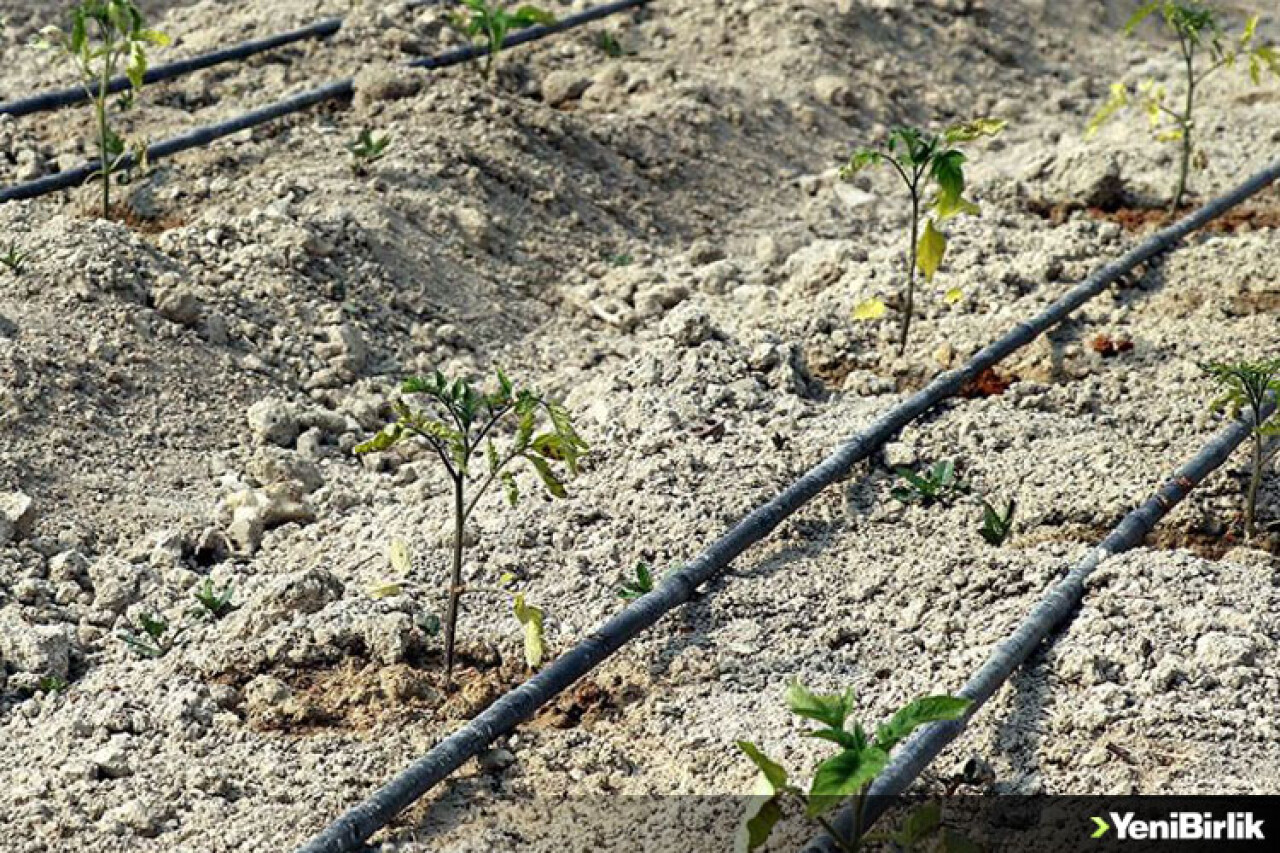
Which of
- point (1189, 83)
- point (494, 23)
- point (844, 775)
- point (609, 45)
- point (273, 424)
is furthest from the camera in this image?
point (609, 45)

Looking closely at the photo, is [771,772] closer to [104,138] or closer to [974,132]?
[974,132]

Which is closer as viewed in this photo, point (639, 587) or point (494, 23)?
point (639, 587)

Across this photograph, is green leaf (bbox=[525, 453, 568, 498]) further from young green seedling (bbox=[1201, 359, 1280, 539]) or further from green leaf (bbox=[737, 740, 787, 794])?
young green seedling (bbox=[1201, 359, 1280, 539])

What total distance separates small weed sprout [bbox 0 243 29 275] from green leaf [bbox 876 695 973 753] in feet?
12.3

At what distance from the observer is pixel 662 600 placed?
4.82m

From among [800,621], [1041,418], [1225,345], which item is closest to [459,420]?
[800,621]

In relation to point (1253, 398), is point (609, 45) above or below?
above

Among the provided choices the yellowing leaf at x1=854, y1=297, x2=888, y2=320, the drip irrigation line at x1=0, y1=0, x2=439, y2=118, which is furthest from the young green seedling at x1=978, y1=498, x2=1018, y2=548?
the drip irrigation line at x1=0, y1=0, x2=439, y2=118

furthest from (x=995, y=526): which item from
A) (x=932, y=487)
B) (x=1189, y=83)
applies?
(x=1189, y=83)

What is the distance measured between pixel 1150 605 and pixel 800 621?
0.87 m

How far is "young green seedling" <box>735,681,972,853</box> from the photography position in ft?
11.7

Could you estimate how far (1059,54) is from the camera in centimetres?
998

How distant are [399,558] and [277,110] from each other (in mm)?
3137

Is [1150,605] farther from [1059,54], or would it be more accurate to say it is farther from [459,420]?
[1059,54]
